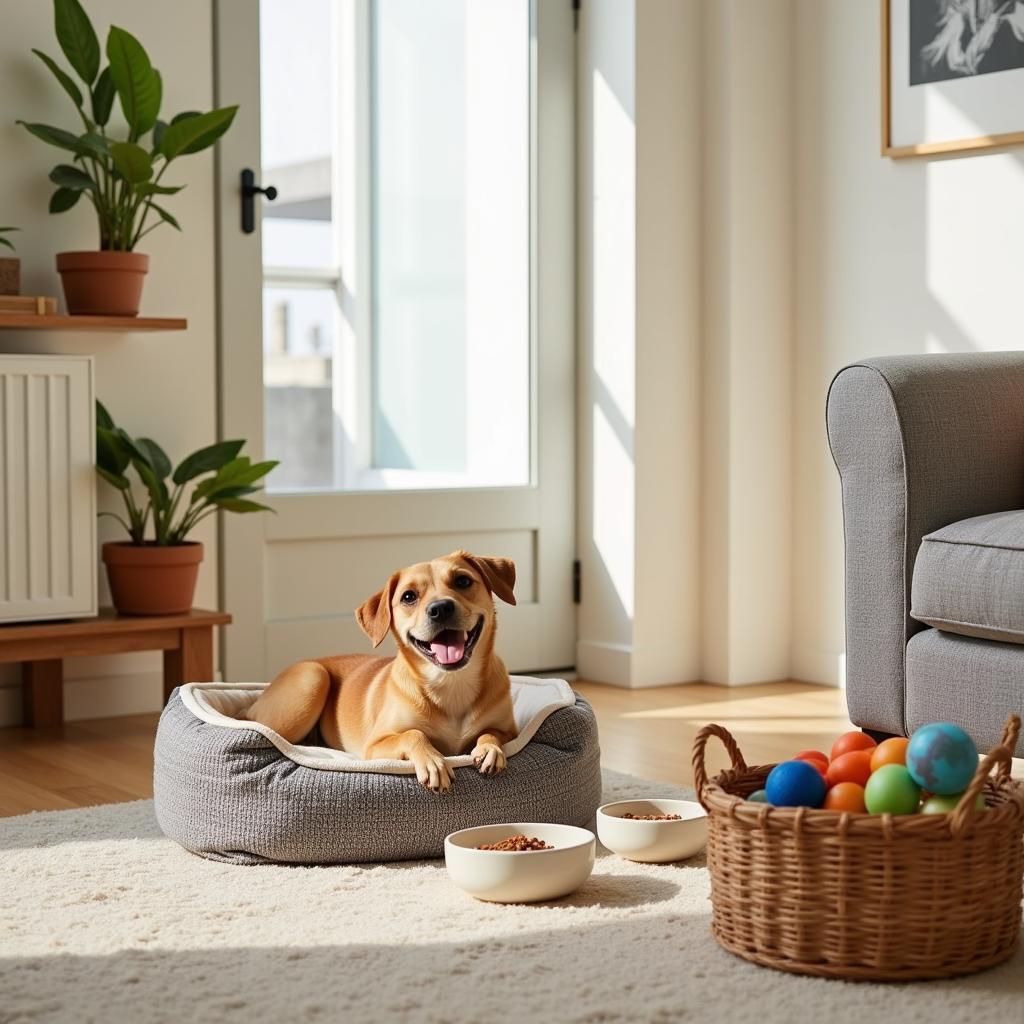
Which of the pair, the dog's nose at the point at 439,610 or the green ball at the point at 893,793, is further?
the dog's nose at the point at 439,610

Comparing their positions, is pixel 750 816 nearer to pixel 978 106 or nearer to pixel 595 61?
pixel 978 106

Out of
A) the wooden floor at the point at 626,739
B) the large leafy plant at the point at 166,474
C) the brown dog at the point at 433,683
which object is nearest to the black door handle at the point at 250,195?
the large leafy plant at the point at 166,474

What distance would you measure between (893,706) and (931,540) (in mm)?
301

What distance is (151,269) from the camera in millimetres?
Answer: 3725

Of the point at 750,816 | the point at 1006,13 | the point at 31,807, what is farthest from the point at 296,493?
the point at 750,816

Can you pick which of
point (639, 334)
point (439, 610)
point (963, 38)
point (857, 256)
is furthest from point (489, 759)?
point (963, 38)

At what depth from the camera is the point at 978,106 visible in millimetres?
3820

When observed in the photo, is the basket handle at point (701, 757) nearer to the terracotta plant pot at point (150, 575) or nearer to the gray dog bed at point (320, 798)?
the gray dog bed at point (320, 798)

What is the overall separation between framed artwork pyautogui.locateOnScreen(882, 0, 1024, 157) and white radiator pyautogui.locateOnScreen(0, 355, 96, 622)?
209cm

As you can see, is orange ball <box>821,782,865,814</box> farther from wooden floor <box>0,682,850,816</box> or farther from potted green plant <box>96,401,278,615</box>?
potted green plant <box>96,401,278,615</box>

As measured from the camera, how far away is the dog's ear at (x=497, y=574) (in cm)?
251

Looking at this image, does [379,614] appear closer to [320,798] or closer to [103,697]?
[320,798]

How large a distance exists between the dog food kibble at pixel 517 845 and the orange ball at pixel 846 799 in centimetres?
44

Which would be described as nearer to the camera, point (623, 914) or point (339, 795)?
point (623, 914)
